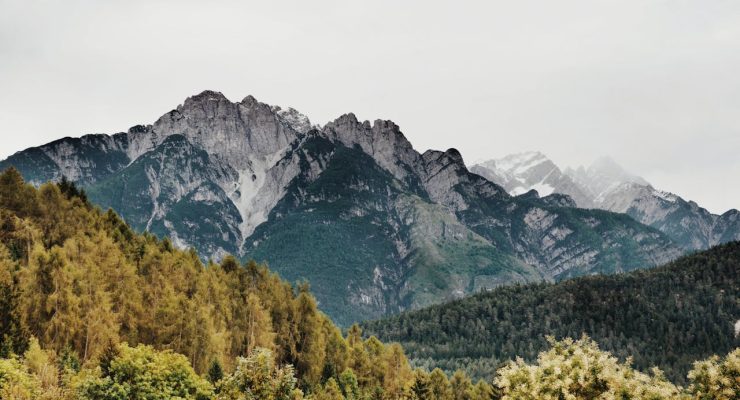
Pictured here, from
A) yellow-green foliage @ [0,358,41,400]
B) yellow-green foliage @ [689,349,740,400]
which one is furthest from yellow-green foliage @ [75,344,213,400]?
yellow-green foliage @ [689,349,740,400]

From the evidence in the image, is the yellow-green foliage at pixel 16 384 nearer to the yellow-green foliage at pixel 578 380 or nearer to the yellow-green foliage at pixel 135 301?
the yellow-green foliage at pixel 135 301

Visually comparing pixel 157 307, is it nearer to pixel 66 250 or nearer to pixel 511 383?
pixel 66 250

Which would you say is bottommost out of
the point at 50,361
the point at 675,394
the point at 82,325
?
the point at 675,394

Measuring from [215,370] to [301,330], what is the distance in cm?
3583

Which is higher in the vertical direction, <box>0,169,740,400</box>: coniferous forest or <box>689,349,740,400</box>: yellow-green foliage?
<box>0,169,740,400</box>: coniferous forest

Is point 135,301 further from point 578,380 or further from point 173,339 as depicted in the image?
point 578,380

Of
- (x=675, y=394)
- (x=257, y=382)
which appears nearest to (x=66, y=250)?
(x=257, y=382)

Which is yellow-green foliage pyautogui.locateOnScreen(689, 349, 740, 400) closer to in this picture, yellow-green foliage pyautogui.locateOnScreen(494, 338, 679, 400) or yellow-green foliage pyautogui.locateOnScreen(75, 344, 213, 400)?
yellow-green foliage pyautogui.locateOnScreen(494, 338, 679, 400)

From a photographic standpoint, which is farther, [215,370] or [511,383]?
[215,370]

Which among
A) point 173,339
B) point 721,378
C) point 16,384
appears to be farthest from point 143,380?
point 721,378

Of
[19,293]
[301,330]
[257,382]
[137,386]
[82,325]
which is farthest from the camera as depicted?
[301,330]

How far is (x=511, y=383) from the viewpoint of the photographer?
136ft

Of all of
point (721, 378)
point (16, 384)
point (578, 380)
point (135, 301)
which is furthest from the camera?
point (135, 301)

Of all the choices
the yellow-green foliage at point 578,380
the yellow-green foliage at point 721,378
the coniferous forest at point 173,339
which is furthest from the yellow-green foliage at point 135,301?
the yellow-green foliage at point 721,378
